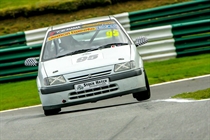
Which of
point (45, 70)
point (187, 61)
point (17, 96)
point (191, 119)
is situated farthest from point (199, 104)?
point (187, 61)

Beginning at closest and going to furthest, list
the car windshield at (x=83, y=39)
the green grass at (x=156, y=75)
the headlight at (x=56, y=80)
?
the headlight at (x=56, y=80) < the car windshield at (x=83, y=39) < the green grass at (x=156, y=75)

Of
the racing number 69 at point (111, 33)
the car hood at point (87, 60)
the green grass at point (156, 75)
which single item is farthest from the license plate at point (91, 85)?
the green grass at point (156, 75)

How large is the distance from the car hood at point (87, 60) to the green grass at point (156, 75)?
9.09ft

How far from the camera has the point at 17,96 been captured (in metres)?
12.8

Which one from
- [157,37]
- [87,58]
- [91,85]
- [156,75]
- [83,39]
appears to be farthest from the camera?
[157,37]

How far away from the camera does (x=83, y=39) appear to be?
977 centimetres

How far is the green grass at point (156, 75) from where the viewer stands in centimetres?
1230

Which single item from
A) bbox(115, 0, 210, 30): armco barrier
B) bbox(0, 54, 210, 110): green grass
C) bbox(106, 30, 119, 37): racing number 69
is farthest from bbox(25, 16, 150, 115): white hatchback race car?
bbox(115, 0, 210, 30): armco barrier

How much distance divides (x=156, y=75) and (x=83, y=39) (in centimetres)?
369

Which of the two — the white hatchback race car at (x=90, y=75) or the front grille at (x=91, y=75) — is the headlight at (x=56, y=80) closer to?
the white hatchback race car at (x=90, y=75)

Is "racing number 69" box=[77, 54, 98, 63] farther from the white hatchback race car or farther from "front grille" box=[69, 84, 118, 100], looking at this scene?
"front grille" box=[69, 84, 118, 100]

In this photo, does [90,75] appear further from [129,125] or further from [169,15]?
[169,15]

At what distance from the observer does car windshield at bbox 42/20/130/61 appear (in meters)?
9.53

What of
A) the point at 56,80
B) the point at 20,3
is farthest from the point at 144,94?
the point at 20,3
